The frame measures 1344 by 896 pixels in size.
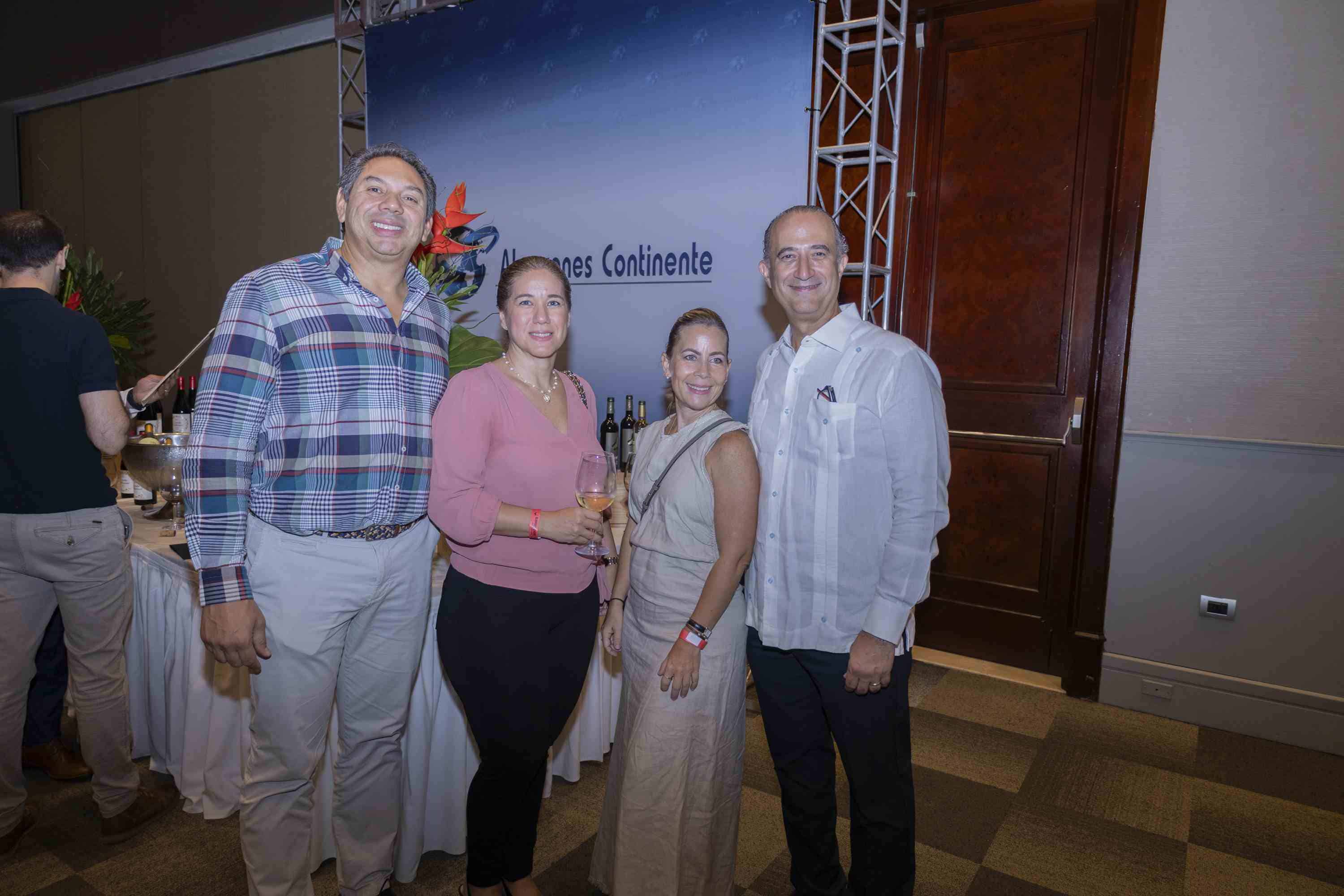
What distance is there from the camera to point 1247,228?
122 inches

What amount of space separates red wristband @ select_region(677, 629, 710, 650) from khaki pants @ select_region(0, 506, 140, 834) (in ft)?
5.58

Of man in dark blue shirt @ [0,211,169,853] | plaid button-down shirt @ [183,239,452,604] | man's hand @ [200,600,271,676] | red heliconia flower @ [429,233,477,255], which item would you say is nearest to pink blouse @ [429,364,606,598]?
plaid button-down shirt @ [183,239,452,604]

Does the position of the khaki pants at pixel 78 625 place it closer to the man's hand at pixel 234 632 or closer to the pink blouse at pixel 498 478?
the man's hand at pixel 234 632

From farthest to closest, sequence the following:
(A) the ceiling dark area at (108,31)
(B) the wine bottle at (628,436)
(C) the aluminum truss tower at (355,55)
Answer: (A) the ceiling dark area at (108,31)
(C) the aluminum truss tower at (355,55)
(B) the wine bottle at (628,436)

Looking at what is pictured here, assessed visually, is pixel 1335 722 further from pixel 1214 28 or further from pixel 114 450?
pixel 114 450

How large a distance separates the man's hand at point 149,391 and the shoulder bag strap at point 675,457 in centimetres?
141

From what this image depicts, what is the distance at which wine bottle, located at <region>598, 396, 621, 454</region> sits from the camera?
414 cm

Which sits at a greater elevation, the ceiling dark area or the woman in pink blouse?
the ceiling dark area

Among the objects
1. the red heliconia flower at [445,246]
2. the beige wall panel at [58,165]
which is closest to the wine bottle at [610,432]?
the red heliconia flower at [445,246]

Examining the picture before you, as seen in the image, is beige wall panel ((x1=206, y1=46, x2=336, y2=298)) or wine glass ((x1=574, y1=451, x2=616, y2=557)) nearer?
wine glass ((x1=574, y1=451, x2=616, y2=557))

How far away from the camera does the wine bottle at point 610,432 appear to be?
414cm

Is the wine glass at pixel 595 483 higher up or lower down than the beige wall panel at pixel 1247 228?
lower down

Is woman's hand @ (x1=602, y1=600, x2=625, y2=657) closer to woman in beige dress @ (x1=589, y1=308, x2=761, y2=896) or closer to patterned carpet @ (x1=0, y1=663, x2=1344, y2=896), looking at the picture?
woman in beige dress @ (x1=589, y1=308, x2=761, y2=896)

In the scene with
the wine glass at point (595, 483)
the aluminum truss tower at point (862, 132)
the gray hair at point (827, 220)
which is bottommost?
the wine glass at point (595, 483)
